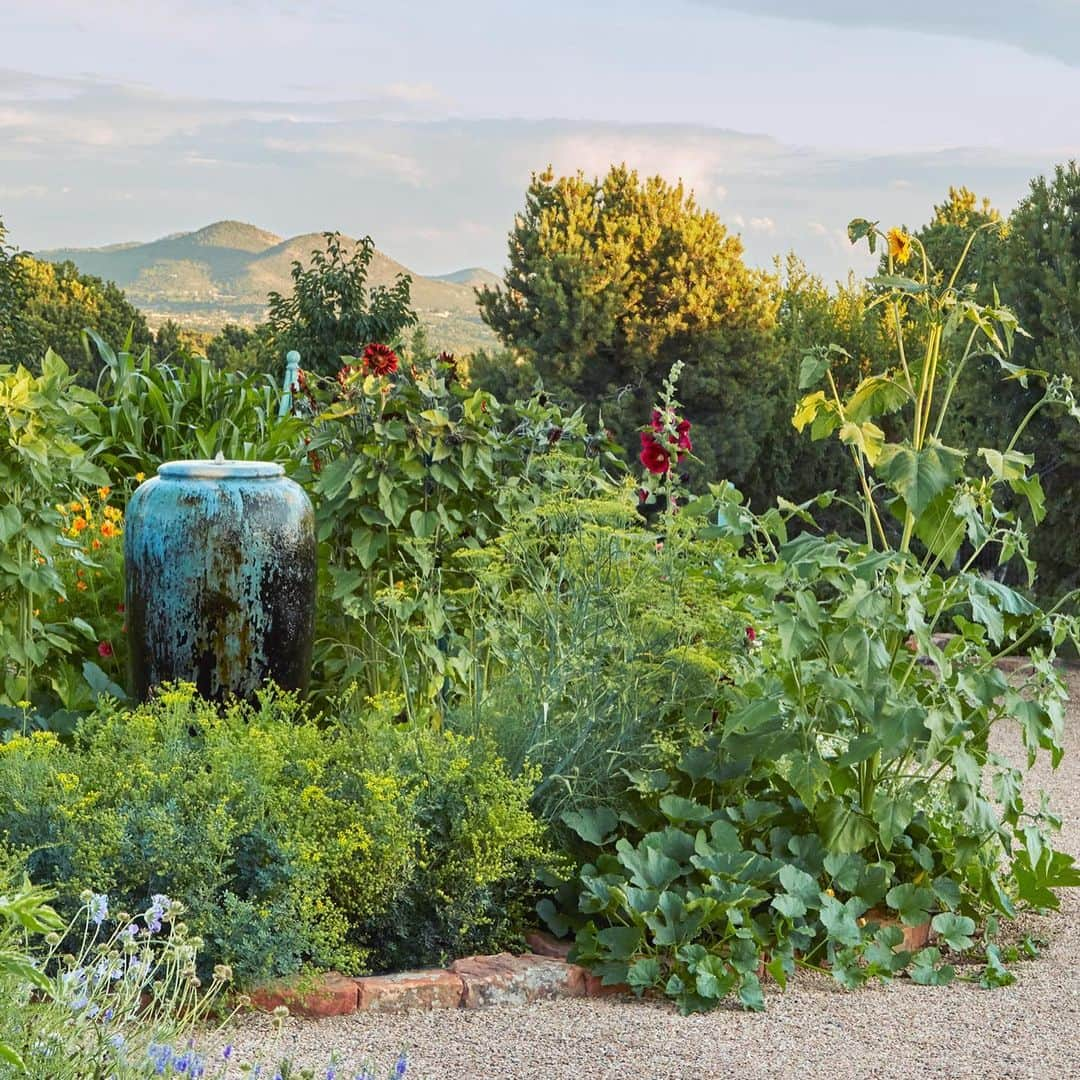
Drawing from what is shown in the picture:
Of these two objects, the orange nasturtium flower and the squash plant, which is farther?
the orange nasturtium flower

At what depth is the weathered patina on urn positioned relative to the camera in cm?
367

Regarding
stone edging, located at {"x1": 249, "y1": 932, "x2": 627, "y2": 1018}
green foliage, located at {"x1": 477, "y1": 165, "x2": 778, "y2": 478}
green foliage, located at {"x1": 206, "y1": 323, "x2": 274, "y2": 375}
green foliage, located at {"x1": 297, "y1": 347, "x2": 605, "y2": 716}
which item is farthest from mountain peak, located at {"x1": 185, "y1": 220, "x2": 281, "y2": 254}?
stone edging, located at {"x1": 249, "y1": 932, "x2": 627, "y2": 1018}

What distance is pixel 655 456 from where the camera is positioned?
14.3 feet

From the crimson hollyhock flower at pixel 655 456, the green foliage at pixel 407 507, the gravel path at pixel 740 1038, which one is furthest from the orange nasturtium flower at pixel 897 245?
the gravel path at pixel 740 1038

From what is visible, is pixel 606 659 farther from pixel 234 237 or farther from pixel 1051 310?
pixel 234 237

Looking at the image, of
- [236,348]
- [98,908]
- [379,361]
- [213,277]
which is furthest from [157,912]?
[213,277]

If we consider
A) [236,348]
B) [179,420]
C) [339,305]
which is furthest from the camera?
[236,348]

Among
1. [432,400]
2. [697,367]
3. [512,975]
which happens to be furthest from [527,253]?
[512,975]

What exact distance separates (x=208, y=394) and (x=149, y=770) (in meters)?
3.25

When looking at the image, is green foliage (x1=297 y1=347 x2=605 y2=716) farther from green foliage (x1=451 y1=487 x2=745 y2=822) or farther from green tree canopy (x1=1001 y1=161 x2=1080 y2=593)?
green tree canopy (x1=1001 y1=161 x2=1080 y2=593)

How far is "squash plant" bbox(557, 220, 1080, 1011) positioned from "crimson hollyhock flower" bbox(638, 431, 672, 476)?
0.96 meters

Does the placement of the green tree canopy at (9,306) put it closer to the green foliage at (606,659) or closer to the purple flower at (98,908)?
the green foliage at (606,659)

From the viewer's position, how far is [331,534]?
4.30m

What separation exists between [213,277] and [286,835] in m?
33.2
